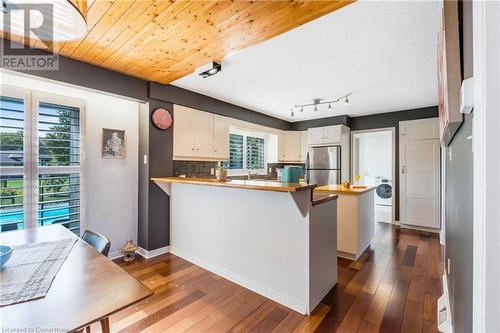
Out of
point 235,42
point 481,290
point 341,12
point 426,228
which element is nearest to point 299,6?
point 341,12

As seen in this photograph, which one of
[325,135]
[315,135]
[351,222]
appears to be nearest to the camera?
[351,222]

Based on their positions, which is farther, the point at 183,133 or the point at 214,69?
the point at 183,133

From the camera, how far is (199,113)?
3643mm

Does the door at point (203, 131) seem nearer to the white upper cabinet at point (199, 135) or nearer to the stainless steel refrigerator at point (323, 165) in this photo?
the white upper cabinet at point (199, 135)

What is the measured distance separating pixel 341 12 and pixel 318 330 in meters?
2.40

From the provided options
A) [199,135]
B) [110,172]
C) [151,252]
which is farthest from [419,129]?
[110,172]

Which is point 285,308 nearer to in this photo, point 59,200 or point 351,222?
point 351,222

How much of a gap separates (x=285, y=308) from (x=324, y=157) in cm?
365

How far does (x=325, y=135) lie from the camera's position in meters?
5.00

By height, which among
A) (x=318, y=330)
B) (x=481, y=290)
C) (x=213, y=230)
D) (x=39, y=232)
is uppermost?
(x=481, y=290)

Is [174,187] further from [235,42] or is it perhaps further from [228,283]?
[235,42]

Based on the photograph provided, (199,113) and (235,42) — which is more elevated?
(235,42)

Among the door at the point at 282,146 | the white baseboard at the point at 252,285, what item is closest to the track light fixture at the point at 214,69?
the white baseboard at the point at 252,285

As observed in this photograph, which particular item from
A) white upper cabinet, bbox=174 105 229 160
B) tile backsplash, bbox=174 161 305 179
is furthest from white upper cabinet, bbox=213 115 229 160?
tile backsplash, bbox=174 161 305 179
